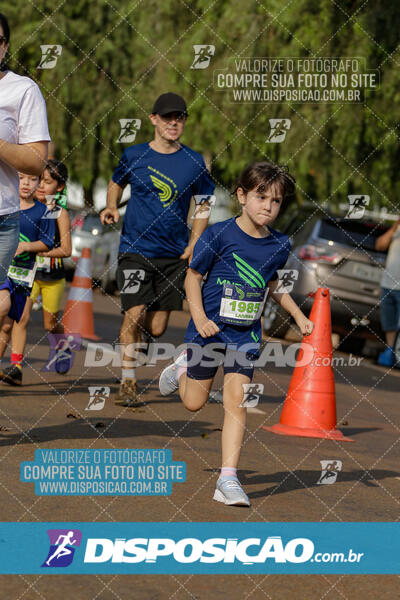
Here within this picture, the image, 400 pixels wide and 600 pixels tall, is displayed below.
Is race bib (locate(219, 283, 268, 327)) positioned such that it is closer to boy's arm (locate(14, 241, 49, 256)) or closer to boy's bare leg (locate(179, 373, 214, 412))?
boy's bare leg (locate(179, 373, 214, 412))

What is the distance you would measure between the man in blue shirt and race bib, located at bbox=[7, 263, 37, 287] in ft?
2.42

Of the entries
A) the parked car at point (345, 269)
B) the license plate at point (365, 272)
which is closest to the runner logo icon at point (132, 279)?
the parked car at point (345, 269)

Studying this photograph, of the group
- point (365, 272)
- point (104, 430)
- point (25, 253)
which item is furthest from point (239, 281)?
point (365, 272)

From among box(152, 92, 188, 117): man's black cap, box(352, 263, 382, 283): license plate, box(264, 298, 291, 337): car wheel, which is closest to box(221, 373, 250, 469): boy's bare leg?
box(152, 92, 188, 117): man's black cap

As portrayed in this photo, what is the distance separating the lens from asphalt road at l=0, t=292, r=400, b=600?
4.36 m

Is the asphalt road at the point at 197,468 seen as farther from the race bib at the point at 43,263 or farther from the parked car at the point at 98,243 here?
the parked car at the point at 98,243

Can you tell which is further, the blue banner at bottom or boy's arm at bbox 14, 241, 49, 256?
boy's arm at bbox 14, 241, 49, 256

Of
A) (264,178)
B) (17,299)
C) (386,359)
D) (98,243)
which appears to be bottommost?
(98,243)

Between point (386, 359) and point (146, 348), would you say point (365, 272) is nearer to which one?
point (386, 359)

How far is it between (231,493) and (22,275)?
3.84 meters

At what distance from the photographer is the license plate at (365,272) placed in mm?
15180

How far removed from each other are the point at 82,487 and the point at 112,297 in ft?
54.9

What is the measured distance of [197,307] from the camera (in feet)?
19.5

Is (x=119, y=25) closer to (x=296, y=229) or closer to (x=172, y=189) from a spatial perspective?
(x=296, y=229)
